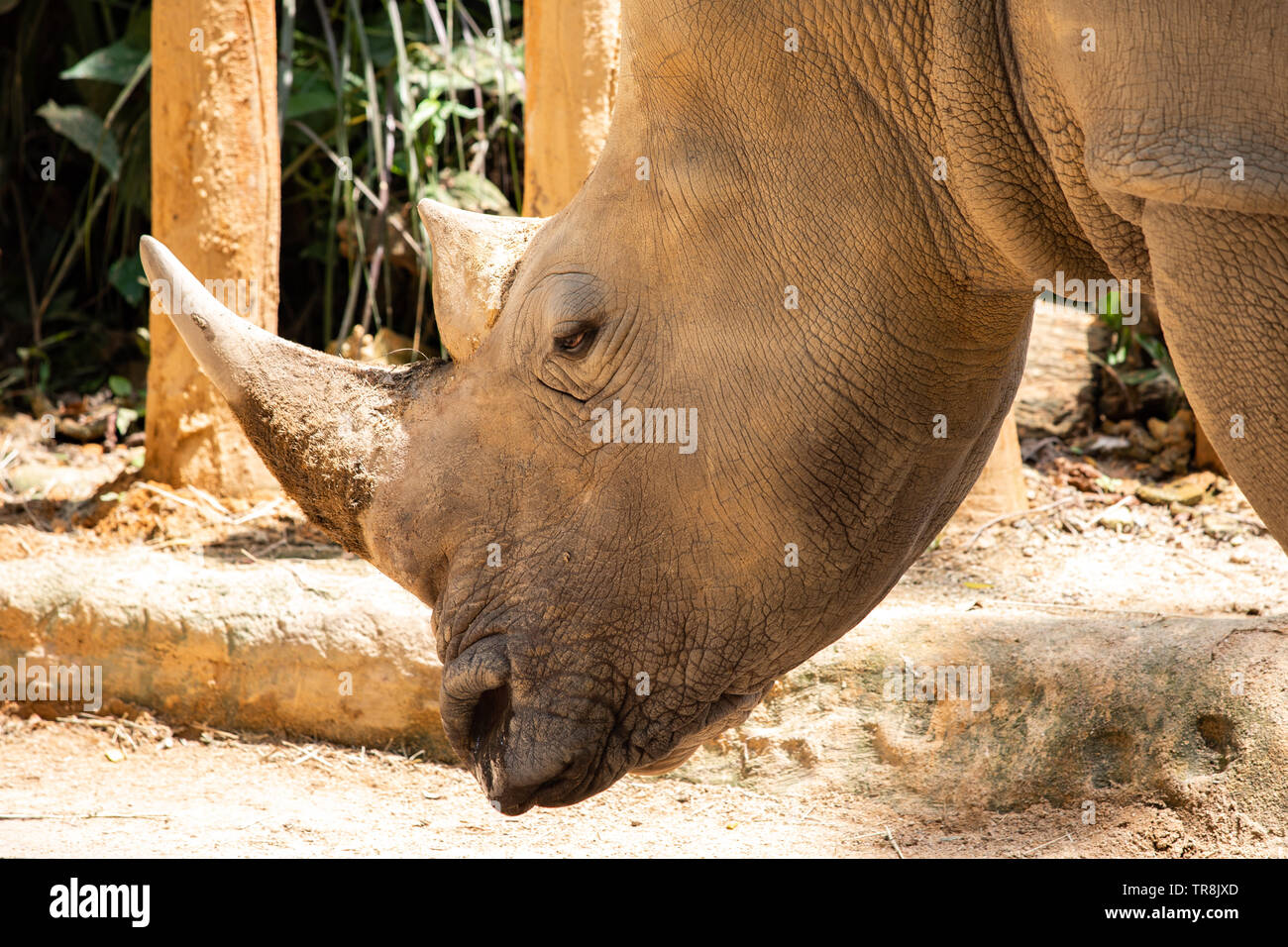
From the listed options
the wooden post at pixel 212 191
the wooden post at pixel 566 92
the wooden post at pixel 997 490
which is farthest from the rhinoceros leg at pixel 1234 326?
the wooden post at pixel 212 191

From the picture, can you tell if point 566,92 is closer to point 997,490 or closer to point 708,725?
point 997,490

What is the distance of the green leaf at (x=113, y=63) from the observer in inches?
291

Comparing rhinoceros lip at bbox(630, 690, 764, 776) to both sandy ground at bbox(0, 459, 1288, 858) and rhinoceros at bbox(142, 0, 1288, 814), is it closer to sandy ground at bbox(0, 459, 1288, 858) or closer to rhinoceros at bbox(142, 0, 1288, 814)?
rhinoceros at bbox(142, 0, 1288, 814)

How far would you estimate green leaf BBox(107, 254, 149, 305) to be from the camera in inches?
298

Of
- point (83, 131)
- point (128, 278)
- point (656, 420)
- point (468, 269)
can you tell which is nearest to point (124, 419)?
point (128, 278)

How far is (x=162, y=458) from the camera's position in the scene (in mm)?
6027

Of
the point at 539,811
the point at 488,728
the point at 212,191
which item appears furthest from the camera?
the point at 212,191

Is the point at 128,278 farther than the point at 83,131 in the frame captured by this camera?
Yes

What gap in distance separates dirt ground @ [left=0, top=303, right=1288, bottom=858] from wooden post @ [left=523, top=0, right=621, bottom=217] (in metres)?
1.71

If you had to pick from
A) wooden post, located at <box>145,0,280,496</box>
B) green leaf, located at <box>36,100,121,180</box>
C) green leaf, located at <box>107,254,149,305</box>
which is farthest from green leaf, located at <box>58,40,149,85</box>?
A: wooden post, located at <box>145,0,280,496</box>

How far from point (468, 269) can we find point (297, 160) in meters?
5.51

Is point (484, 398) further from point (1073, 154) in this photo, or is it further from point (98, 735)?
point (98, 735)

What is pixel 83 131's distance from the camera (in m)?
7.46

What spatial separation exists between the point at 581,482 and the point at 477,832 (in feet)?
6.22
